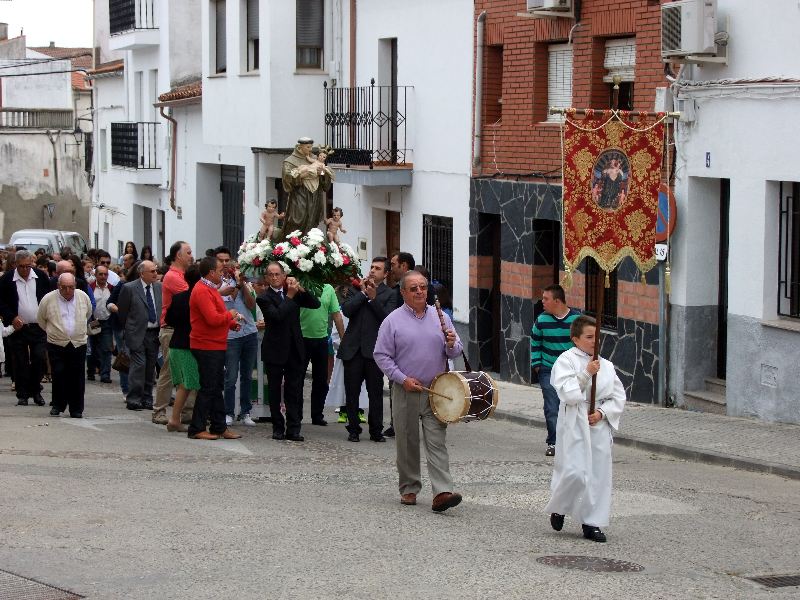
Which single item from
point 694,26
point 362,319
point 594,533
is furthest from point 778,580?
point 694,26

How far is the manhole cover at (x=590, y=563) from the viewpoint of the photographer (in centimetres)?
752

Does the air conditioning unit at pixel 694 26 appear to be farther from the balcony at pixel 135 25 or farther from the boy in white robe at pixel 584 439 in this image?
the balcony at pixel 135 25

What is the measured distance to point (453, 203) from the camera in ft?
63.5

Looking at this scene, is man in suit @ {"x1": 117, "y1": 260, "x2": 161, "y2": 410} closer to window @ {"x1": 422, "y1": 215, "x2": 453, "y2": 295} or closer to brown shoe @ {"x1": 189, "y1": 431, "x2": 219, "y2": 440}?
brown shoe @ {"x1": 189, "y1": 431, "x2": 219, "y2": 440}

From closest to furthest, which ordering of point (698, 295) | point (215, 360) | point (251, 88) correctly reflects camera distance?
1. point (215, 360)
2. point (698, 295)
3. point (251, 88)

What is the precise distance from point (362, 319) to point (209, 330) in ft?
5.52

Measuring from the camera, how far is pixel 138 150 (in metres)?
32.6

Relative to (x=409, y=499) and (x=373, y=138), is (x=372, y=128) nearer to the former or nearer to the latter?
(x=373, y=138)

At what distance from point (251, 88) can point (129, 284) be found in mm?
9069

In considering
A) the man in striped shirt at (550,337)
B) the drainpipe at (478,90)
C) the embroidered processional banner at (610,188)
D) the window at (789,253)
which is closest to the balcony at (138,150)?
the drainpipe at (478,90)

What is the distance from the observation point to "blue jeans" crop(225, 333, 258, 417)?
13.2m

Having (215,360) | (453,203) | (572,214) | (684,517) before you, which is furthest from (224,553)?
(453,203)

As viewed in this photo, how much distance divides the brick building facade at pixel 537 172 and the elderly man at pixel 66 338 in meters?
6.65

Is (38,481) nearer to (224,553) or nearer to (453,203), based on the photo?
(224,553)
